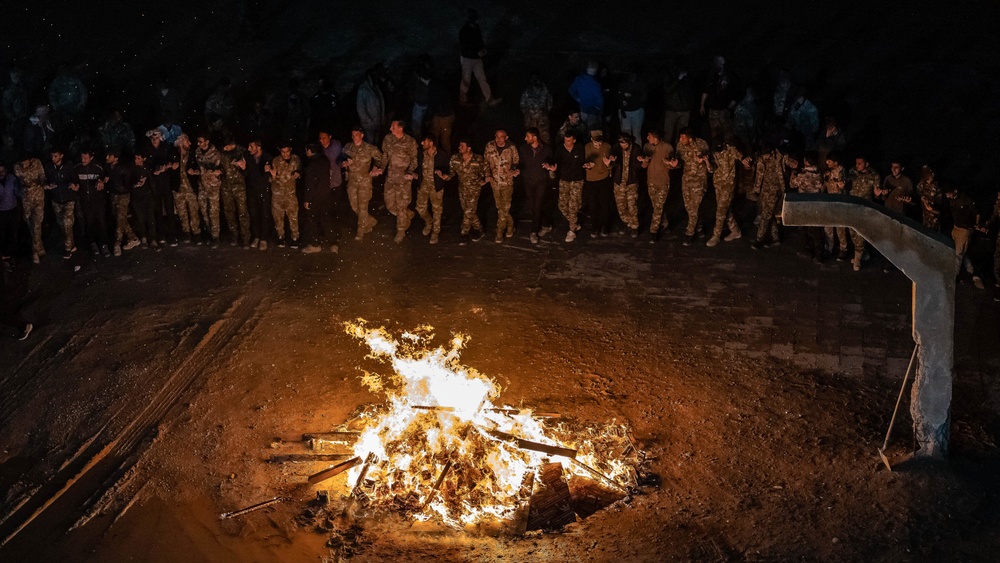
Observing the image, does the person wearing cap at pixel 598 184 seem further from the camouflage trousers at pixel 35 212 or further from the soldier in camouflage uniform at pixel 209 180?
the camouflage trousers at pixel 35 212

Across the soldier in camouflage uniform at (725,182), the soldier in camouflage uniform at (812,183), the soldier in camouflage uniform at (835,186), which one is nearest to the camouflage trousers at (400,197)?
the soldier in camouflage uniform at (725,182)

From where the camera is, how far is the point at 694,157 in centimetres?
1684

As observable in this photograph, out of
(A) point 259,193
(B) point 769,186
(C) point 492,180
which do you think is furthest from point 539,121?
(A) point 259,193

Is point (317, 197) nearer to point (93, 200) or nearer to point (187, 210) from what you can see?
point (187, 210)

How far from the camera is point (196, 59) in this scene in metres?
23.9

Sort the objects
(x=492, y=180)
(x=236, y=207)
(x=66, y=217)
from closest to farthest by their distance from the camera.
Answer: (x=492, y=180), (x=66, y=217), (x=236, y=207)

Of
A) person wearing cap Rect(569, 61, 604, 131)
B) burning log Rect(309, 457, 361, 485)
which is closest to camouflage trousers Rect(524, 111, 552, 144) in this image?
person wearing cap Rect(569, 61, 604, 131)

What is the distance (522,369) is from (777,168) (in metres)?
5.22

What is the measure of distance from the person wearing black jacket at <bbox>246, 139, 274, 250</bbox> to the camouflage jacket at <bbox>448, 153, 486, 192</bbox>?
9.35 ft

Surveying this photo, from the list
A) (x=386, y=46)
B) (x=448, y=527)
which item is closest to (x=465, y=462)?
(x=448, y=527)

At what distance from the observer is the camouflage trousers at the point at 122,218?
17734 millimetres

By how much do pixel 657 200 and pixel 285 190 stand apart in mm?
5734

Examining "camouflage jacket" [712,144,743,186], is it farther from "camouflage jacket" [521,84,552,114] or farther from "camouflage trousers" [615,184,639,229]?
"camouflage jacket" [521,84,552,114]

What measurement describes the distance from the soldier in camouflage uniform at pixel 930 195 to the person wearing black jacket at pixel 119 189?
11.8 metres
